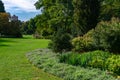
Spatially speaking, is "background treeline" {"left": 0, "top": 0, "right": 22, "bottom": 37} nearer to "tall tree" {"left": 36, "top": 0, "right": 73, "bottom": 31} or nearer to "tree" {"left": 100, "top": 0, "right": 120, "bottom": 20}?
"tall tree" {"left": 36, "top": 0, "right": 73, "bottom": 31}

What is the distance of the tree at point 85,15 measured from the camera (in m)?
23.4

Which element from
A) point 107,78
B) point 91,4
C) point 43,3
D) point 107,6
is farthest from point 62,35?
point 43,3

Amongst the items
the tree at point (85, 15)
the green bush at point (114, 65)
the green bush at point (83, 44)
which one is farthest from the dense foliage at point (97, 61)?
the tree at point (85, 15)

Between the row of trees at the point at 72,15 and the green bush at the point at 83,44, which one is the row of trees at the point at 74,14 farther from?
the green bush at the point at 83,44

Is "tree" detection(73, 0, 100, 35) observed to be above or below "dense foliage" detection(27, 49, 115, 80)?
above

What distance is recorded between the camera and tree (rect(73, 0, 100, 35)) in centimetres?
2345

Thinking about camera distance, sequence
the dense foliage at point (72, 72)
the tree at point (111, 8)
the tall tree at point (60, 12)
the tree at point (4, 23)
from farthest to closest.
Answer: the tree at point (4, 23)
the tall tree at point (60, 12)
the tree at point (111, 8)
the dense foliage at point (72, 72)

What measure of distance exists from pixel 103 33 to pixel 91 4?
8227mm

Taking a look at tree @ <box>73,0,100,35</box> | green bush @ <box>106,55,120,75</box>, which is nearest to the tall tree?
tree @ <box>73,0,100,35</box>

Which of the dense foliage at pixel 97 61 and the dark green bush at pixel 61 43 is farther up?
the dark green bush at pixel 61 43

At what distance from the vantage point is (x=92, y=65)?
1294cm

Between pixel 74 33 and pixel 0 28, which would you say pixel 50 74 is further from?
pixel 0 28

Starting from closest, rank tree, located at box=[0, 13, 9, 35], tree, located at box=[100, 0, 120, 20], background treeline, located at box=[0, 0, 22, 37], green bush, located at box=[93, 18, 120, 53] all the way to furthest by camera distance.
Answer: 1. green bush, located at box=[93, 18, 120, 53]
2. tree, located at box=[100, 0, 120, 20]
3. tree, located at box=[0, 13, 9, 35]
4. background treeline, located at box=[0, 0, 22, 37]

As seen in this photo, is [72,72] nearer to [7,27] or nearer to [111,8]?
[111,8]
